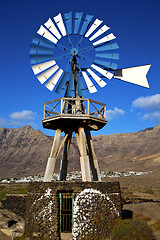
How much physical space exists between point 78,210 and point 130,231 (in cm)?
250

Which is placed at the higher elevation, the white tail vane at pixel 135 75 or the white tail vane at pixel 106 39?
the white tail vane at pixel 106 39

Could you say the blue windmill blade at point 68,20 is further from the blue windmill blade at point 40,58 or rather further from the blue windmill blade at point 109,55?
the blue windmill blade at point 109,55

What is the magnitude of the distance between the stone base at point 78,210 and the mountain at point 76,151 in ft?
188

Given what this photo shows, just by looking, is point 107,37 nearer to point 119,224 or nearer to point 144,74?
point 144,74

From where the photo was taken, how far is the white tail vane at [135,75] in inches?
543

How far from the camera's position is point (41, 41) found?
1338 centimetres

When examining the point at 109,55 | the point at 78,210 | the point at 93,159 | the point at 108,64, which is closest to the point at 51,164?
the point at 93,159

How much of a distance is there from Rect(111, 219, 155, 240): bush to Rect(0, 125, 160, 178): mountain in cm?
5658

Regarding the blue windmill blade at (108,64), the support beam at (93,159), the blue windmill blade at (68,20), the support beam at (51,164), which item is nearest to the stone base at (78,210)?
the support beam at (51,164)

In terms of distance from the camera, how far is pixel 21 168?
7706cm

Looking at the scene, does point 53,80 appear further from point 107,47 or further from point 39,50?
point 107,47

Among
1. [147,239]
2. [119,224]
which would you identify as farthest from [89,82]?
[147,239]

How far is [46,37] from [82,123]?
17.4 ft

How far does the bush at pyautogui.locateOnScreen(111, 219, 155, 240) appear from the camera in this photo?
34.1 ft
